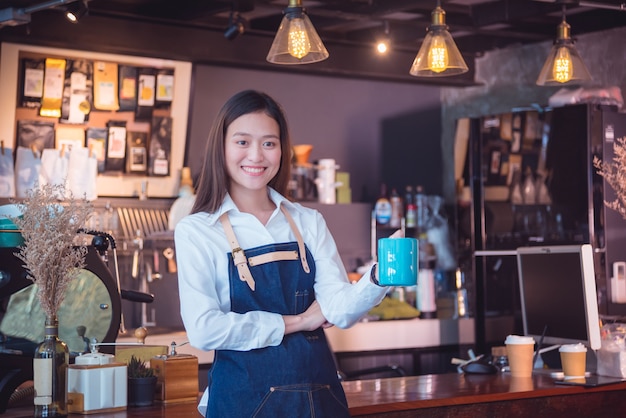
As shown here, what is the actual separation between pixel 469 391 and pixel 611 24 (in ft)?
13.3

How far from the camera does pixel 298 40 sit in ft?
13.5

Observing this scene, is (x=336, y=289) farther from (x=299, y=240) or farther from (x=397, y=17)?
(x=397, y=17)

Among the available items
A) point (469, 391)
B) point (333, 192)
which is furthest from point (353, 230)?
point (469, 391)

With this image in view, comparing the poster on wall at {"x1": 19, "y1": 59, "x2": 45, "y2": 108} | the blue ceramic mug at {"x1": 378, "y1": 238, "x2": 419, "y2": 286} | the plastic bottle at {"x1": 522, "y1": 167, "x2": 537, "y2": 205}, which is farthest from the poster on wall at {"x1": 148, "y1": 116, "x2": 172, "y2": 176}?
the blue ceramic mug at {"x1": 378, "y1": 238, "x2": 419, "y2": 286}

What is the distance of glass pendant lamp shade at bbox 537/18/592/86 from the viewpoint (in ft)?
16.1

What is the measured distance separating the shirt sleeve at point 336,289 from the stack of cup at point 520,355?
1.58m

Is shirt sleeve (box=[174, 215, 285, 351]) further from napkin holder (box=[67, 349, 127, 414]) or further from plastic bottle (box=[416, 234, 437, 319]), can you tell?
plastic bottle (box=[416, 234, 437, 319])

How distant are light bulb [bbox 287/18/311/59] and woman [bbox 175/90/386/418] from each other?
1.41 meters

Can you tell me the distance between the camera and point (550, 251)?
14.4 feet

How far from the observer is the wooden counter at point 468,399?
10.6 ft

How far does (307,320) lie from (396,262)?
32 cm

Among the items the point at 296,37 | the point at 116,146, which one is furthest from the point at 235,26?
the point at 296,37

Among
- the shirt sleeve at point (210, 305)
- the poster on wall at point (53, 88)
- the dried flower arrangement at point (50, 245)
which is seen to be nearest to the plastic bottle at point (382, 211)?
the poster on wall at point (53, 88)

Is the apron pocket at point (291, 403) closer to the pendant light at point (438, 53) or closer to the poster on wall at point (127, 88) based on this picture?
the pendant light at point (438, 53)
